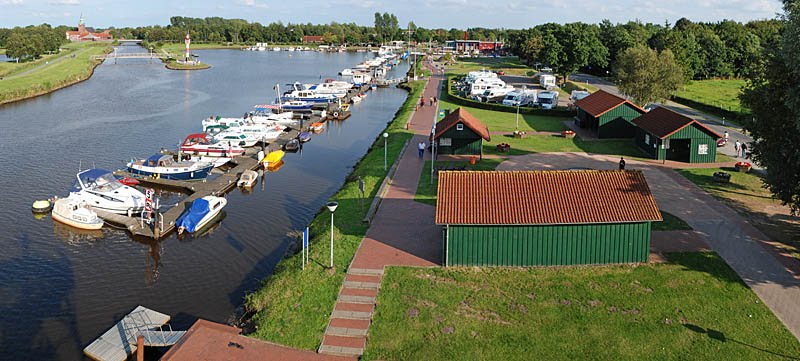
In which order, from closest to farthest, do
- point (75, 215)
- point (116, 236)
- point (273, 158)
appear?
point (116, 236) < point (75, 215) < point (273, 158)

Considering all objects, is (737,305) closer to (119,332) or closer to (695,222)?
(695,222)

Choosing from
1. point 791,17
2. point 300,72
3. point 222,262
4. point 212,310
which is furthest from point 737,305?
point 300,72

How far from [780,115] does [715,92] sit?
180 feet

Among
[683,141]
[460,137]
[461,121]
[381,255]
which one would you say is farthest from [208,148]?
[683,141]

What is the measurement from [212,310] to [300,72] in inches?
3837

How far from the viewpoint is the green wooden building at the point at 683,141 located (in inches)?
1439

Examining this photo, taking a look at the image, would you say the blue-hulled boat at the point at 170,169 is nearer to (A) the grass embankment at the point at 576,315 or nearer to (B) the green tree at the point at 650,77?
(A) the grass embankment at the point at 576,315

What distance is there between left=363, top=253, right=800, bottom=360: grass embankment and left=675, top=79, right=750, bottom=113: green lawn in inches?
1602

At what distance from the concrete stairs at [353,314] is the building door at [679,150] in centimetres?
2418

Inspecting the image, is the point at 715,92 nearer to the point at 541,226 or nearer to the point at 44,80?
the point at 541,226

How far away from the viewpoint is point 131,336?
60.5 feet

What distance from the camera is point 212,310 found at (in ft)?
68.1

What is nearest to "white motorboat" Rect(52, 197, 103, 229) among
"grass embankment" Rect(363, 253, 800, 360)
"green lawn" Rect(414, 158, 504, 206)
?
"green lawn" Rect(414, 158, 504, 206)

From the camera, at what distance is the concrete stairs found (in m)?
16.5
